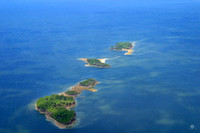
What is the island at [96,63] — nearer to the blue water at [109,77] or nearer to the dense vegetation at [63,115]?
the blue water at [109,77]

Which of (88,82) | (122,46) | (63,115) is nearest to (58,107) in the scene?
(63,115)

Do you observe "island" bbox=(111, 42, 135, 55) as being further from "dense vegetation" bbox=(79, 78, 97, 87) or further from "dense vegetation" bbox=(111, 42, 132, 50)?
"dense vegetation" bbox=(79, 78, 97, 87)

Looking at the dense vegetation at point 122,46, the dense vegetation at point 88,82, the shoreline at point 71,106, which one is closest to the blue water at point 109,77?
the shoreline at point 71,106

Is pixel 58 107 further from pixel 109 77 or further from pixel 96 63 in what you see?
pixel 96 63

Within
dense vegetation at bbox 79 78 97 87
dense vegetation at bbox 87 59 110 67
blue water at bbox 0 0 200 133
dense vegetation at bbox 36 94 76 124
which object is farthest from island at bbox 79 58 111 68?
dense vegetation at bbox 36 94 76 124

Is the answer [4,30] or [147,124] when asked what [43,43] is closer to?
[4,30]


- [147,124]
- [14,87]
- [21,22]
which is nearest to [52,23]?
[21,22]

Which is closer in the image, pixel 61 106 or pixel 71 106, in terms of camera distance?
pixel 61 106
